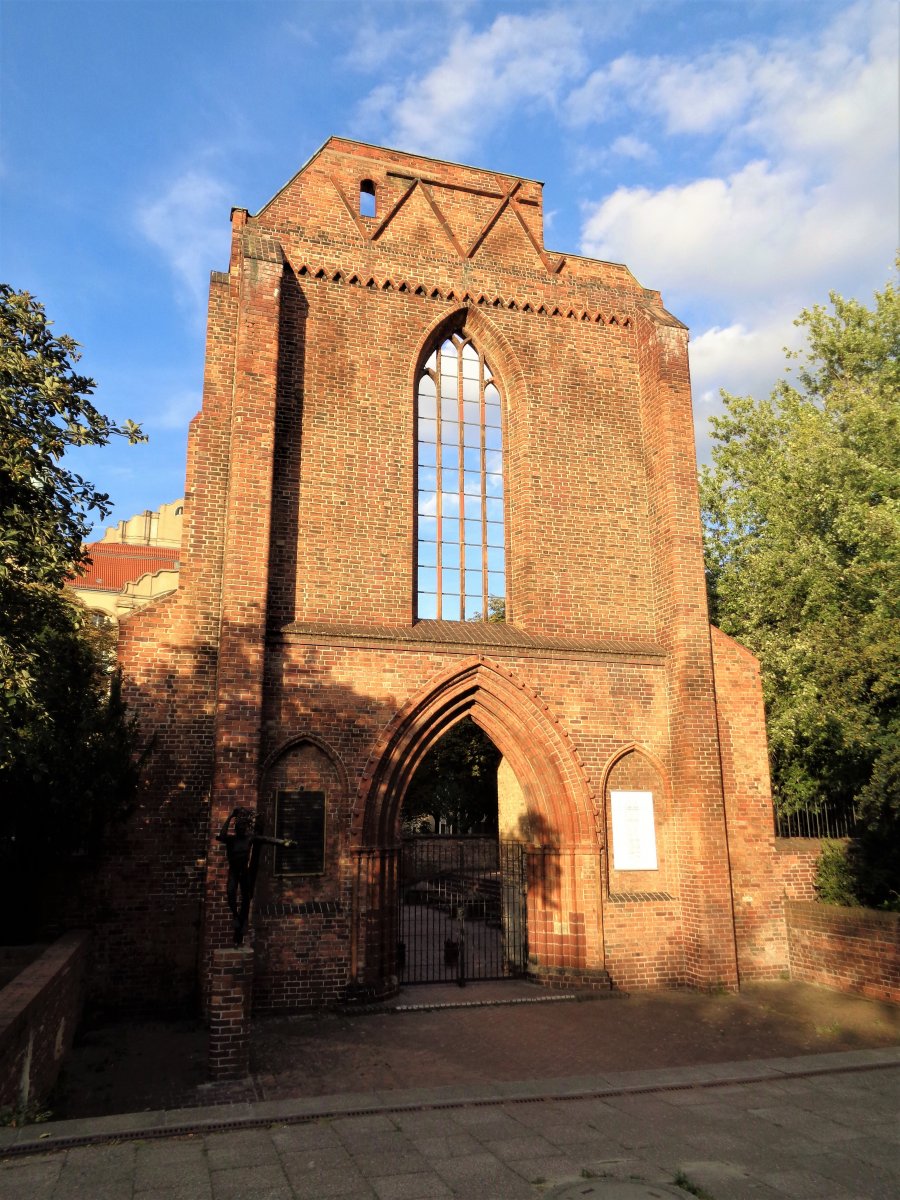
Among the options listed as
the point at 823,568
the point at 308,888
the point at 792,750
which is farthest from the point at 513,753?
the point at 823,568

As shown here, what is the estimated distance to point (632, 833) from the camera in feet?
40.1

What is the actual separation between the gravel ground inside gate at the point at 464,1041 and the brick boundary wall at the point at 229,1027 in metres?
0.19

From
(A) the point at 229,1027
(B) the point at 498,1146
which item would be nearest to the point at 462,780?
(A) the point at 229,1027

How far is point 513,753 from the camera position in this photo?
12.5m

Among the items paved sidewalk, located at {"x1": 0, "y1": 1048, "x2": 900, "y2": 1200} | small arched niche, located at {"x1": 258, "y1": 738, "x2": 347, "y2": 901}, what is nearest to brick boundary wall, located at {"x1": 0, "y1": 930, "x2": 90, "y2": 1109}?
paved sidewalk, located at {"x1": 0, "y1": 1048, "x2": 900, "y2": 1200}

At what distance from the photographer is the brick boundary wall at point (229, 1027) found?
24.5 ft

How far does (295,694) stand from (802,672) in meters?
9.41

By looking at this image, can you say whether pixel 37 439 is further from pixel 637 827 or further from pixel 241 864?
pixel 637 827

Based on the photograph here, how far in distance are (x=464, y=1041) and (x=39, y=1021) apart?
4.28 m

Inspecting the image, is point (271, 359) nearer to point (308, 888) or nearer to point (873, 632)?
point (308, 888)

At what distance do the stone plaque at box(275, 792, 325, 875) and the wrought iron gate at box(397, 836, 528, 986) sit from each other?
57.9 inches

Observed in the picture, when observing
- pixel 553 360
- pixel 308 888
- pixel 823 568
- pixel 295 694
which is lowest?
pixel 308 888

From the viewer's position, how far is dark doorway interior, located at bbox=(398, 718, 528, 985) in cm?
1292

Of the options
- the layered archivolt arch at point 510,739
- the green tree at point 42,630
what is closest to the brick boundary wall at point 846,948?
the layered archivolt arch at point 510,739
